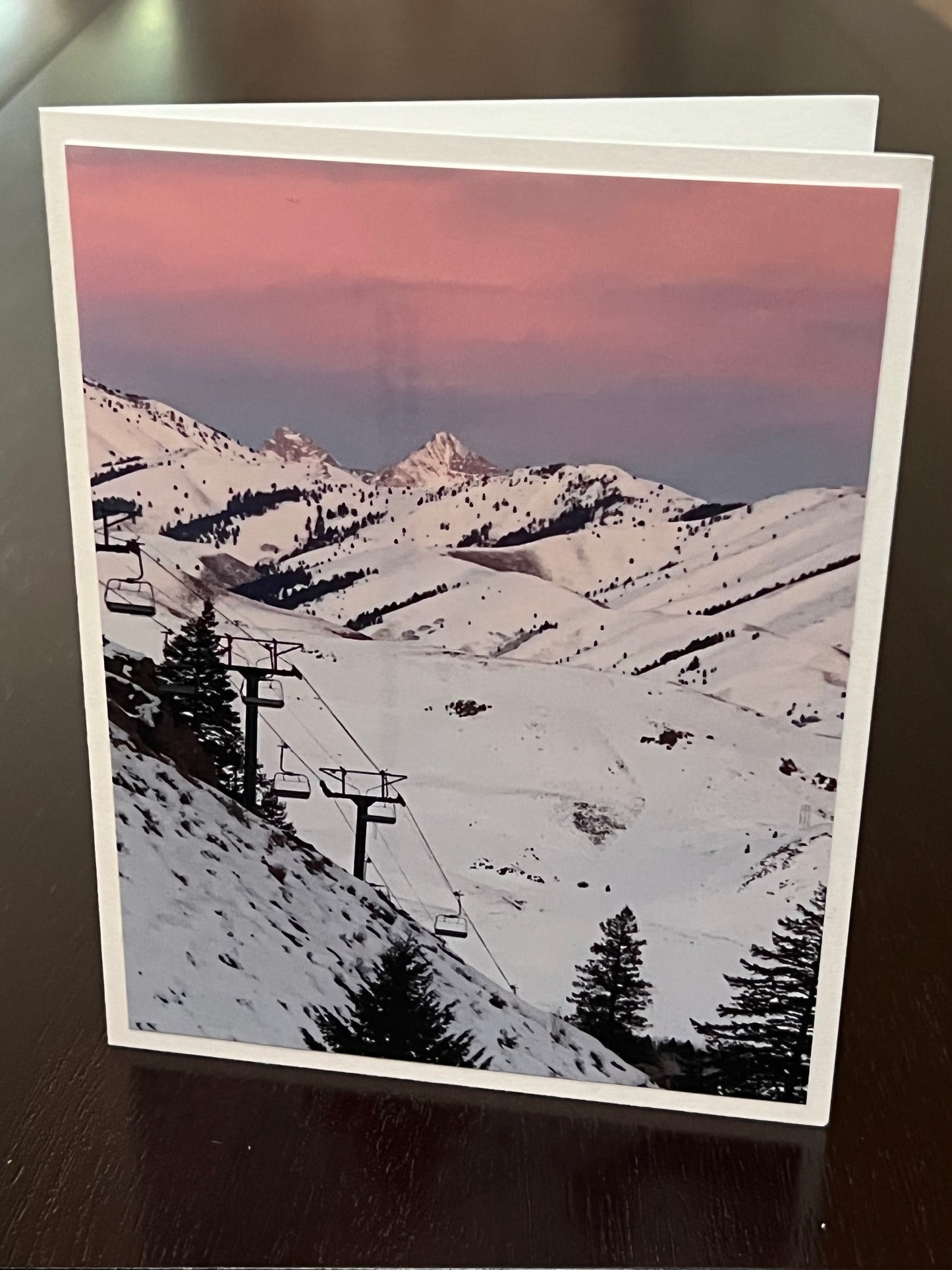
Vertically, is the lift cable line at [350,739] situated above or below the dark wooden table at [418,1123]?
above

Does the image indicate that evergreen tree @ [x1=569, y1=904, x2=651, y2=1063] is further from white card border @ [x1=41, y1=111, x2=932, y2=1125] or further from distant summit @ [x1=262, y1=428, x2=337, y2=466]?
distant summit @ [x1=262, y1=428, x2=337, y2=466]

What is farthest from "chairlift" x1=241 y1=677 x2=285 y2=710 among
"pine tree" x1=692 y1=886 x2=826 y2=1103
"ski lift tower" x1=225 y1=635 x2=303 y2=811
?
"pine tree" x1=692 y1=886 x2=826 y2=1103

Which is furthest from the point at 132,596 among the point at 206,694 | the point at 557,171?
the point at 557,171

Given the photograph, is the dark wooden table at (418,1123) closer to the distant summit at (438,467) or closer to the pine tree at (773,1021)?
the pine tree at (773,1021)

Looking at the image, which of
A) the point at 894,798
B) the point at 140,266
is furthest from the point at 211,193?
the point at 894,798

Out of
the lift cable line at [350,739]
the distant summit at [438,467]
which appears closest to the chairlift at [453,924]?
the lift cable line at [350,739]

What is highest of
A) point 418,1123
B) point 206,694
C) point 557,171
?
point 557,171

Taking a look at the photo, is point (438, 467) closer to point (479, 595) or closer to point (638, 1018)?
point (479, 595)
